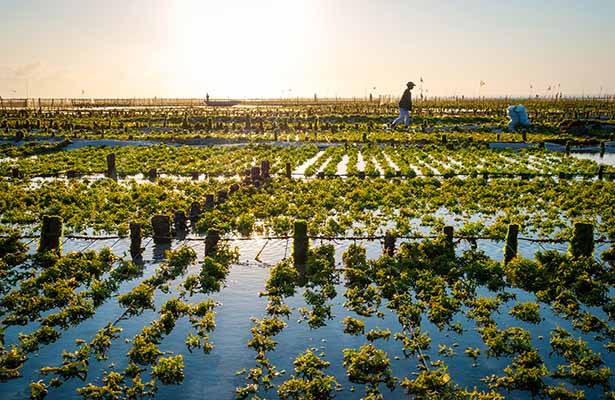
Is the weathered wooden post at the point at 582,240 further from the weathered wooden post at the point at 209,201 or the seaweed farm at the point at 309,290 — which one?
the weathered wooden post at the point at 209,201

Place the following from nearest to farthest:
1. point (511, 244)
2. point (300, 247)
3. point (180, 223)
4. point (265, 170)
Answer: point (511, 244), point (300, 247), point (180, 223), point (265, 170)

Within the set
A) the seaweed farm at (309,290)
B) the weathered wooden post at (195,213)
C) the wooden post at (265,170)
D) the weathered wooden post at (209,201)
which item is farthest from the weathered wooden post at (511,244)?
the wooden post at (265,170)

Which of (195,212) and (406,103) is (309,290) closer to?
(195,212)

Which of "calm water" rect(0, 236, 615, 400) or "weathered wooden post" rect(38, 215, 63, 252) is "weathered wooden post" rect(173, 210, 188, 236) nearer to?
"weathered wooden post" rect(38, 215, 63, 252)

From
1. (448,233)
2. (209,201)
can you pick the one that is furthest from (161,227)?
(448,233)

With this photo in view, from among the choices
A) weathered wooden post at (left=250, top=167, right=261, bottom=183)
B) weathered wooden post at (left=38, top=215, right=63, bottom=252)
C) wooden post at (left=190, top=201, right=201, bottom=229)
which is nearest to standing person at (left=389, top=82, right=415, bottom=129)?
weathered wooden post at (left=250, top=167, right=261, bottom=183)

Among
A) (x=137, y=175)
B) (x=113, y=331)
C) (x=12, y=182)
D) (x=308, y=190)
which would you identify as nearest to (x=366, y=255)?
(x=113, y=331)
